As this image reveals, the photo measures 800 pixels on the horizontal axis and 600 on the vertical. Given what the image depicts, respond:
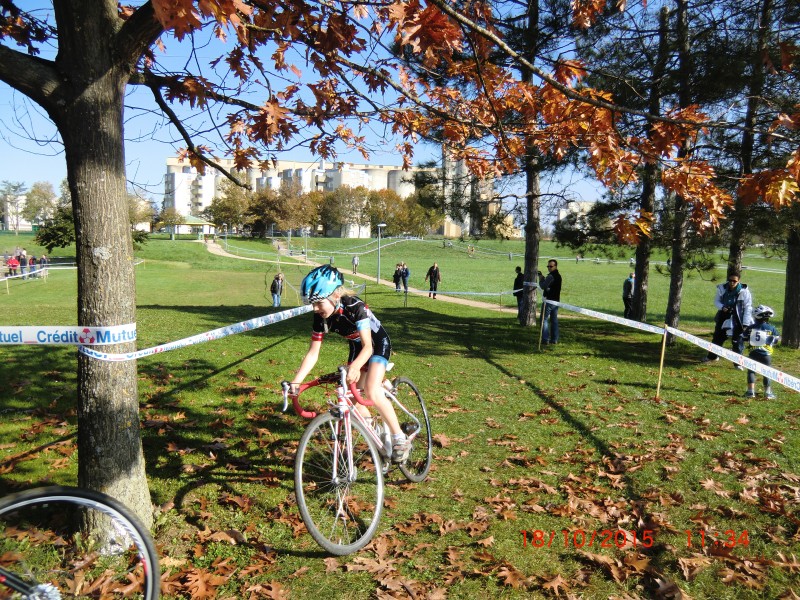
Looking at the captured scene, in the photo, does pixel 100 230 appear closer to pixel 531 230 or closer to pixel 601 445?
pixel 601 445

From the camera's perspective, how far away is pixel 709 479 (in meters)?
5.30

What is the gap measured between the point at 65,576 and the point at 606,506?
4.07 m

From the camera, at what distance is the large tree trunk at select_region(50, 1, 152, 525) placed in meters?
3.55

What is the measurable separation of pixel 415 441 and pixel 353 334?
2.04m

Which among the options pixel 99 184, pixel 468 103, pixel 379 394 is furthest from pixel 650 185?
pixel 99 184

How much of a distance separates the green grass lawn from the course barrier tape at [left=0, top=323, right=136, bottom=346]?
4.76 ft

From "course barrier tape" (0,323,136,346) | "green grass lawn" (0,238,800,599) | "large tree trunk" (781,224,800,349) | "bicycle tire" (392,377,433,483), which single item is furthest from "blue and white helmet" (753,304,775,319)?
"course barrier tape" (0,323,136,346)

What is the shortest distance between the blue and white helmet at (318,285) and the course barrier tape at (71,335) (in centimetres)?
126

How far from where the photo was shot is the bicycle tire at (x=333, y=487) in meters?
3.90

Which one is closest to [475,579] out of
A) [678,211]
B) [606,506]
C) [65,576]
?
[606,506]

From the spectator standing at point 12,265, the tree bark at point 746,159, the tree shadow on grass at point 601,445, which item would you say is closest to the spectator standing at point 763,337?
the tree bark at point 746,159

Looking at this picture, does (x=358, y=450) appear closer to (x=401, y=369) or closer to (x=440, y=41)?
(x=440, y=41)

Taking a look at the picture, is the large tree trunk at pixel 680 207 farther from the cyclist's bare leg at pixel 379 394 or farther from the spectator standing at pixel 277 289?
the spectator standing at pixel 277 289
